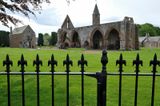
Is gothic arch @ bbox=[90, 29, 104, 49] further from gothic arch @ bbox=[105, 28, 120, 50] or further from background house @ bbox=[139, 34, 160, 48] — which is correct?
background house @ bbox=[139, 34, 160, 48]

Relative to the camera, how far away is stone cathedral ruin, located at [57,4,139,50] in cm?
5816

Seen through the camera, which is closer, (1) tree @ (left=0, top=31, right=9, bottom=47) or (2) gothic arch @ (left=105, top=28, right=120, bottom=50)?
(2) gothic arch @ (left=105, top=28, right=120, bottom=50)

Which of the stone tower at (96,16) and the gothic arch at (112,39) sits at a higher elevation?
the stone tower at (96,16)

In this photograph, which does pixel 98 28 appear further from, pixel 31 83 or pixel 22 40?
pixel 31 83

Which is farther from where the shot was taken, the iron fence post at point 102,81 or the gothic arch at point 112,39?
the gothic arch at point 112,39

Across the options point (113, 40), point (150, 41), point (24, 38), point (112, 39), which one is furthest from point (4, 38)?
point (150, 41)

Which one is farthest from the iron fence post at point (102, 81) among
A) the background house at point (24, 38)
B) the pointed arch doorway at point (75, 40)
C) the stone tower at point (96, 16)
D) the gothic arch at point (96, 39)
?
the background house at point (24, 38)

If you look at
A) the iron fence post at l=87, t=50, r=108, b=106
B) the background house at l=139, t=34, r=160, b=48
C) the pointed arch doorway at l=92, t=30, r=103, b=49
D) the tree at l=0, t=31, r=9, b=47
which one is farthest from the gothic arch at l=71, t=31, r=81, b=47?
the iron fence post at l=87, t=50, r=108, b=106

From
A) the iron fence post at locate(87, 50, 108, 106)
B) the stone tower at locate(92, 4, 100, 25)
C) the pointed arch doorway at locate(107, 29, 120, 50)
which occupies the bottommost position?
the iron fence post at locate(87, 50, 108, 106)

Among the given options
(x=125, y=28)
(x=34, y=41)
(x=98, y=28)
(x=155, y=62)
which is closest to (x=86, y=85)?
(x=155, y=62)

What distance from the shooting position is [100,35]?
6762cm

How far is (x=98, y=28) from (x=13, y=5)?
5742cm

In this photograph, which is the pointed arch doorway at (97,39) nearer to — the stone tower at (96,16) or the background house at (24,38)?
the stone tower at (96,16)

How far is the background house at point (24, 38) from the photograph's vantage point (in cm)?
8694
